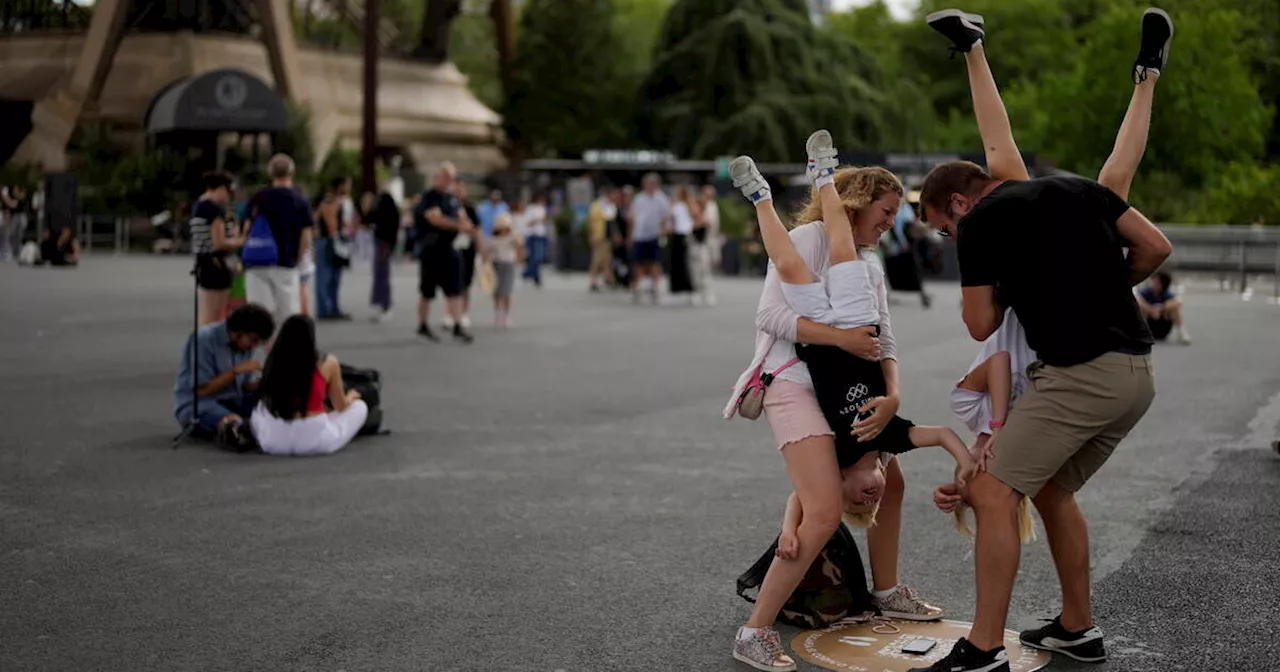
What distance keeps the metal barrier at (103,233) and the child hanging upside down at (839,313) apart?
37458 mm

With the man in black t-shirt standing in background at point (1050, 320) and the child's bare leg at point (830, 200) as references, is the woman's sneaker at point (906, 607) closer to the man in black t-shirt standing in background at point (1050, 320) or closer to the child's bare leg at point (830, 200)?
the man in black t-shirt standing in background at point (1050, 320)

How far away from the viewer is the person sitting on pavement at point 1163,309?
18.6m

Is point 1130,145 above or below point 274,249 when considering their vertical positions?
above

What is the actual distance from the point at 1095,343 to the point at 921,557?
7.43ft

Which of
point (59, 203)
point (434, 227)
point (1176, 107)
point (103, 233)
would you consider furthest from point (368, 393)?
point (103, 233)

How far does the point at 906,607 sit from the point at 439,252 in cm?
1269

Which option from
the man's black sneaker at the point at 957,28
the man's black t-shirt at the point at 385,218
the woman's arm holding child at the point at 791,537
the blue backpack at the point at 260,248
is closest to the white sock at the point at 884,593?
the woman's arm holding child at the point at 791,537

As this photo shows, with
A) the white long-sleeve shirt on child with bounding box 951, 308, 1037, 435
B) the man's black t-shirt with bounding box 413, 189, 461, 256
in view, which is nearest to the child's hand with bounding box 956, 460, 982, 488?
the white long-sleeve shirt on child with bounding box 951, 308, 1037, 435

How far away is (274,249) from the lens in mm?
13828

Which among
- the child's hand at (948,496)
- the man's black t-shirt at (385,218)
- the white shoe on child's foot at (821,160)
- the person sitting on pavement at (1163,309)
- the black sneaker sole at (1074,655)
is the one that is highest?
the white shoe on child's foot at (821,160)

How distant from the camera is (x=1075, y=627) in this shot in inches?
216

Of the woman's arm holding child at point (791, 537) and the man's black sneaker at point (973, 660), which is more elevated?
the woman's arm holding child at point (791, 537)

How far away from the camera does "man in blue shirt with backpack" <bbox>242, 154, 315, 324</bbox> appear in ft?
45.3

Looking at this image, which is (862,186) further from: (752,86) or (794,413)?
(752,86)
